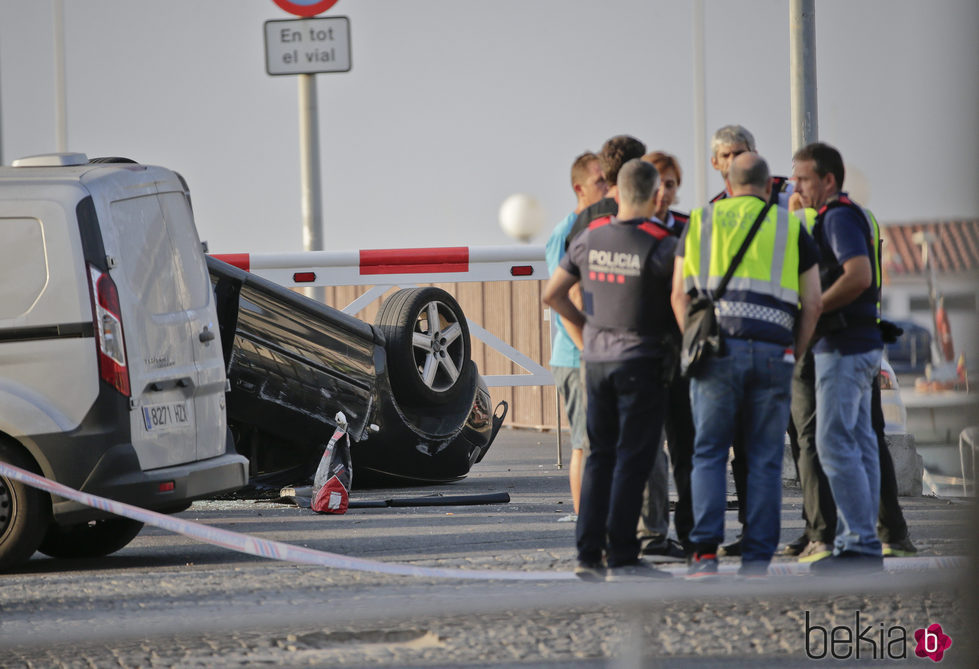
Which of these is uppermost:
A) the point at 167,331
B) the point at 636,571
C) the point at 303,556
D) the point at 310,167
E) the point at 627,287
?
the point at 310,167

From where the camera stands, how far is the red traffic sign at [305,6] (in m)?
11.5

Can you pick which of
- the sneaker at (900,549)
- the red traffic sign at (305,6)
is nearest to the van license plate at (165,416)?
the sneaker at (900,549)

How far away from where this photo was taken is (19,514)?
5.80 meters

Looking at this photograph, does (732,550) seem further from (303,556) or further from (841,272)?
(303,556)

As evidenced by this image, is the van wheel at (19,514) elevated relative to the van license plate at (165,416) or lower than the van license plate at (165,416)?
lower

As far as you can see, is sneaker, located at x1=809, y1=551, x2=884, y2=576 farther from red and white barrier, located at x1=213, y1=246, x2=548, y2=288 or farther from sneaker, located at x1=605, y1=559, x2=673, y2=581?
red and white barrier, located at x1=213, y1=246, x2=548, y2=288

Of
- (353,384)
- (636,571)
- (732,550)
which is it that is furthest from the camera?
(353,384)

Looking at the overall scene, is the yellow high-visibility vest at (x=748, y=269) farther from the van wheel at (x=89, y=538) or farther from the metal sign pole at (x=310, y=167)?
the metal sign pole at (x=310, y=167)

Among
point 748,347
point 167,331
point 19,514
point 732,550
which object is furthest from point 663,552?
point 19,514

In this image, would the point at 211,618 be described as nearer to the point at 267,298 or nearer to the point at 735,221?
the point at 735,221

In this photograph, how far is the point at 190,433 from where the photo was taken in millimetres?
6359

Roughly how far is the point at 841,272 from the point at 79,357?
338cm

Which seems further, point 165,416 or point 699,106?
point 699,106

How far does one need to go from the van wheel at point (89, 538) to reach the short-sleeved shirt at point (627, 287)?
9.53ft
